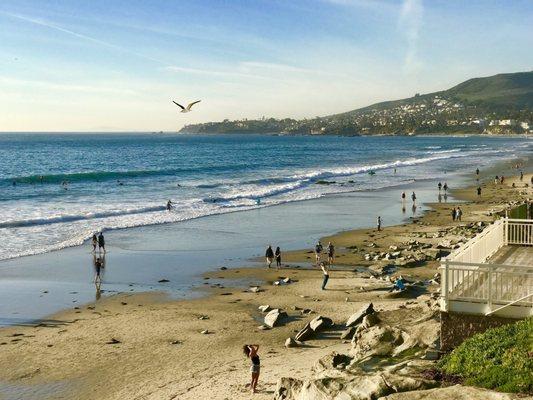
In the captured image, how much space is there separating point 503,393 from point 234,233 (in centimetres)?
2951

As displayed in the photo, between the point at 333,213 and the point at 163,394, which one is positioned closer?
the point at 163,394

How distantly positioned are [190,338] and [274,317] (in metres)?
2.78

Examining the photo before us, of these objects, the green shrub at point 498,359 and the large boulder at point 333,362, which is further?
the large boulder at point 333,362

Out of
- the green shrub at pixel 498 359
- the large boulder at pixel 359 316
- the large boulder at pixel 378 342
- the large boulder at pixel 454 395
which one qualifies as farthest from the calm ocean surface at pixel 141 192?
the large boulder at pixel 454 395

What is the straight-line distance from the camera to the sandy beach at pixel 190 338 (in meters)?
14.6

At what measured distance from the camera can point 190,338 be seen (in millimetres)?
18109

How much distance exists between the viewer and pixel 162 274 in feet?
87.8

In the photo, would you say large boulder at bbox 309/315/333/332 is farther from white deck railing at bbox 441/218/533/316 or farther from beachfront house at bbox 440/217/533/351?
beachfront house at bbox 440/217/533/351

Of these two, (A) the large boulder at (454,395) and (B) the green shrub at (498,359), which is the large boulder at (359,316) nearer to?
(B) the green shrub at (498,359)

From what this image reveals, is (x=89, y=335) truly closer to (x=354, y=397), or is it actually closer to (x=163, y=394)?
(x=163, y=394)

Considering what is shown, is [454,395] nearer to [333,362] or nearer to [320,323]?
[333,362]

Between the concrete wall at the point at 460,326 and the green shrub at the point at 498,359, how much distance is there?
1.35 ft

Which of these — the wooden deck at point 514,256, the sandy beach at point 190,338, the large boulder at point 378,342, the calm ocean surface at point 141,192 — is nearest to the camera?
the large boulder at point 378,342

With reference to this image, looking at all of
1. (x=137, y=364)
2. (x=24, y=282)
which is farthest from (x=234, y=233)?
(x=137, y=364)
